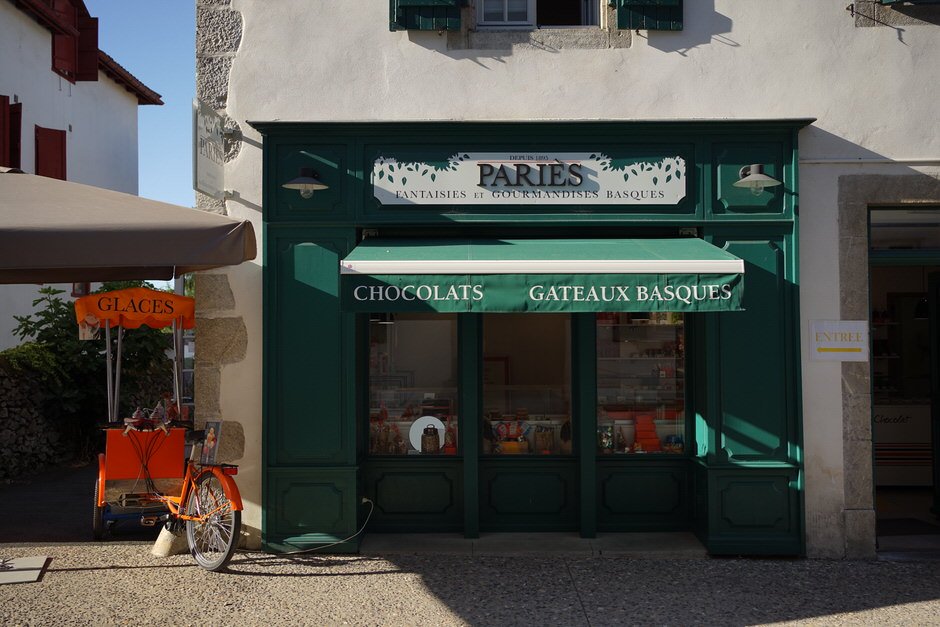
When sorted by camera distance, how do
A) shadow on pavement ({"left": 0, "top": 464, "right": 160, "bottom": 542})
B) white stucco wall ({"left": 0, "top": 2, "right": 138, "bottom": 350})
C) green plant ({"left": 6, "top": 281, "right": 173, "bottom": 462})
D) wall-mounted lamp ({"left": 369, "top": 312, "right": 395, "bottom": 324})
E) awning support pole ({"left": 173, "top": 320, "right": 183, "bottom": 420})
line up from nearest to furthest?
wall-mounted lamp ({"left": 369, "top": 312, "right": 395, "bottom": 324})
shadow on pavement ({"left": 0, "top": 464, "right": 160, "bottom": 542})
awning support pole ({"left": 173, "top": 320, "right": 183, "bottom": 420})
green plant ({"left": 6, "top": 281, "right": 173, "bottom": 462})
white stucco wall ({"left": 0, "top": 2, "right": 138, "bottom": 350})

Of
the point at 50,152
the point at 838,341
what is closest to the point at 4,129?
the point at 50,152

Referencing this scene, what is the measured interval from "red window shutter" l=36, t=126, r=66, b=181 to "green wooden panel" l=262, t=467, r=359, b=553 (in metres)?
10.9

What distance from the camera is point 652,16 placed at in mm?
7191

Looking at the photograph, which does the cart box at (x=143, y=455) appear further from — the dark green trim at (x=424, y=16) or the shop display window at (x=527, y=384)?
the dark green trim at (x=424, y=16)

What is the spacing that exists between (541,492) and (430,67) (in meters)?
3.79

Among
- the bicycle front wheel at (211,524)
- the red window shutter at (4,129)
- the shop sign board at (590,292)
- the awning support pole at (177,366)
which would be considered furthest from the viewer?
the red window shutter at (4,129)

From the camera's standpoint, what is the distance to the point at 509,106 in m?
7.26

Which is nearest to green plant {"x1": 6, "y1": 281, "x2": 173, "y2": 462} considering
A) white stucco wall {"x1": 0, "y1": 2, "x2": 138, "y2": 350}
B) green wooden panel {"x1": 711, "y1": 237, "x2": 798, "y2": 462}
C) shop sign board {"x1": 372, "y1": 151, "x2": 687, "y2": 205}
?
white stucco wall {"x1": 0, "y1": 2, "x2": 138, "y2": 350}

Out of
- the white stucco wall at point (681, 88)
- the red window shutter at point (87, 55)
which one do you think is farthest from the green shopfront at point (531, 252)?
the red window shutter at point (87, 55)

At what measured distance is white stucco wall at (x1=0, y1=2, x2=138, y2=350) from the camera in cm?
1488

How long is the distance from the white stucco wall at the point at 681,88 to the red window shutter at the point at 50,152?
32.4 ft

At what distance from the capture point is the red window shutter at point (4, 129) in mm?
13594

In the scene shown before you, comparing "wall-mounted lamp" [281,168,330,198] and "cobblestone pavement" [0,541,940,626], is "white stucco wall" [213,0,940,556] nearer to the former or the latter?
"wall-mounted lamp" [281,168,330,198]

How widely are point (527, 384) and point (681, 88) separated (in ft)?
9.39
